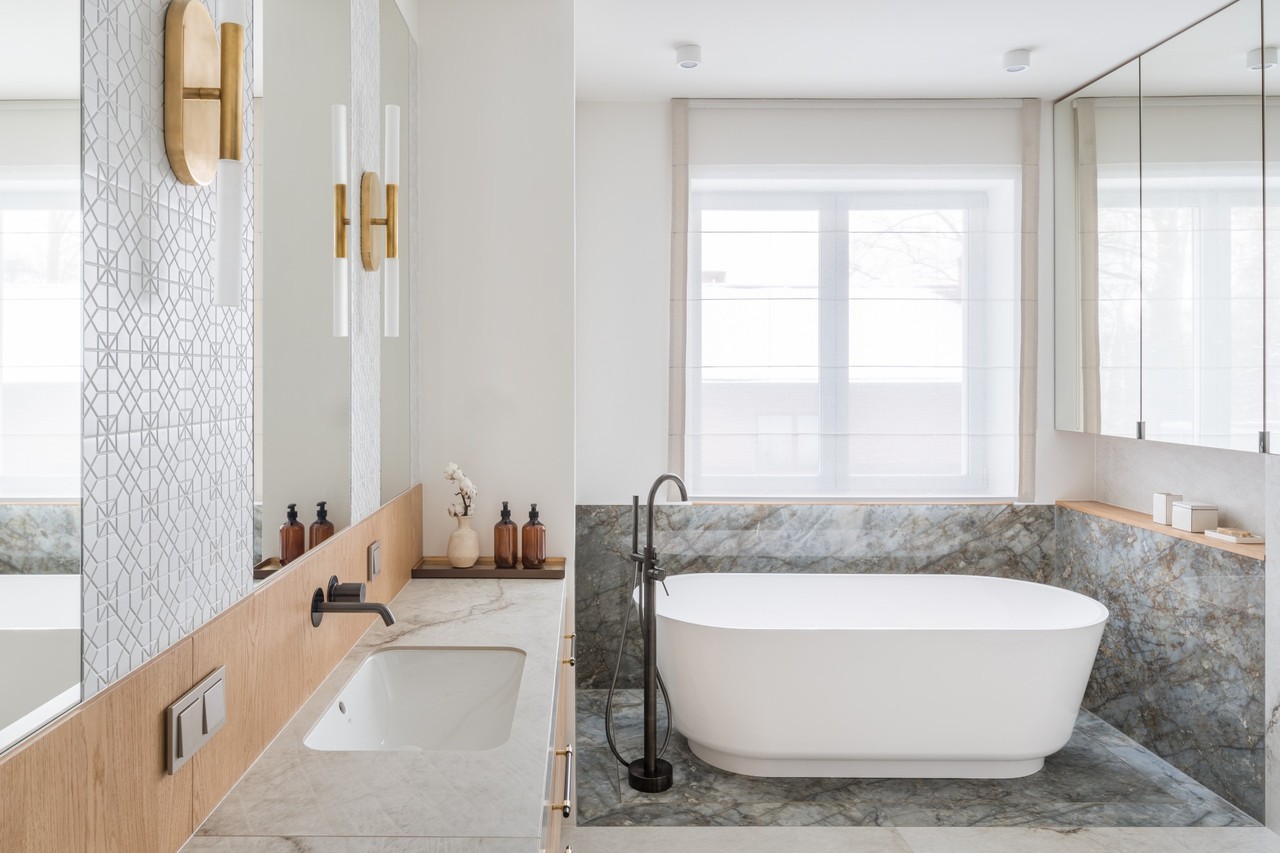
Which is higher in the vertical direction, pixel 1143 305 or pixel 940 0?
pixel 940 0

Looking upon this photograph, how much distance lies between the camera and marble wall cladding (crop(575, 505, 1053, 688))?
12.5 ft

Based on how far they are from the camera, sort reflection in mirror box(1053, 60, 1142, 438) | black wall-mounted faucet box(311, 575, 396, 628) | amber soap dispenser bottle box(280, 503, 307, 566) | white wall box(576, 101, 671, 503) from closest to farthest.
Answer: amber soap dispenser bottle box(280, 503, 307, 566) → black wall-mounted faucet box(311, 575, 396, 628) → reflection in mirror box(1053, 60, 1142, 438) → white wall box(576, 101, 671, 503)

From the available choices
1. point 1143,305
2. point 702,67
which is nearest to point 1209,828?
point 1143,305

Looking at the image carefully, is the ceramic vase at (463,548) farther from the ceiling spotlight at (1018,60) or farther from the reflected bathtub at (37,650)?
the ceiling spotlight at (1018,60)

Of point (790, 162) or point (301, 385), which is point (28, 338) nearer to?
point (301, 385)

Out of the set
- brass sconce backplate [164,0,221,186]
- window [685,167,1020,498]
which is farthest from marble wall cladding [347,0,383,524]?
window [685,167,1020,498]

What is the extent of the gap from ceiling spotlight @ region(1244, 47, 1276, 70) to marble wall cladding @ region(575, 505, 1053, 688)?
192 centimetres

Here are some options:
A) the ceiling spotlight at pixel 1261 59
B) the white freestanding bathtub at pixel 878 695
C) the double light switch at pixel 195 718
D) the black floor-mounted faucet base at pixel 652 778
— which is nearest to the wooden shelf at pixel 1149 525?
the white freestanding bathtub at pixel 878 695

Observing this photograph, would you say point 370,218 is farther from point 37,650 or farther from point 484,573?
point 37,650

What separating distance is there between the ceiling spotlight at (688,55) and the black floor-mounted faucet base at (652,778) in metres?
2.57

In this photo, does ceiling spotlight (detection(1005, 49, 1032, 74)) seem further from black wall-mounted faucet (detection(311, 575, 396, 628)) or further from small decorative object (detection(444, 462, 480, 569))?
black wall-mounted faucet (detection(311, 575, 396, 628))

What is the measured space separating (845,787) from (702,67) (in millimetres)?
2750

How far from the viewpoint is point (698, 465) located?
391 centimetres

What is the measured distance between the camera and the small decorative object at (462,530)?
260 cm
